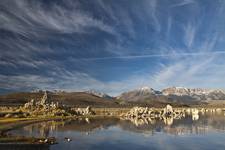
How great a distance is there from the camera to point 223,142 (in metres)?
53.5

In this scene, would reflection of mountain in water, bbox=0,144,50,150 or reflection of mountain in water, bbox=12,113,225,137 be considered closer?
reflection of mountain in water, bbox=0,144,50,150

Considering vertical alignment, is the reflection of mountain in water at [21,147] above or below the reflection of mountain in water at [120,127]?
below

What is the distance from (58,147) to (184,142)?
68.8 feet

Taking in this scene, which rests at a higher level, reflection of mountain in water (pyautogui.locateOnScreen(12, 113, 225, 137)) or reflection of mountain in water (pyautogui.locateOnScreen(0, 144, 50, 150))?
reflection of mountain in water (pyautogui.locateOnScreen(12, 113, 225, 137))

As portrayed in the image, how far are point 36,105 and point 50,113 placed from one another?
2005cm

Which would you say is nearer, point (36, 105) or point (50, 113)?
point (50, 113)

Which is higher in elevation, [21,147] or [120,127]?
[120,127]

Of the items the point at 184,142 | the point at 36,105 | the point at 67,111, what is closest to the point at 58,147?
the point at 184,142

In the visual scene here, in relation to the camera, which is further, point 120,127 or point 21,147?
point 120,127

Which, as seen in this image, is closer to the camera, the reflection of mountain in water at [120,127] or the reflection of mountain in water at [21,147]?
the reflection of mountain in water at [21,147]

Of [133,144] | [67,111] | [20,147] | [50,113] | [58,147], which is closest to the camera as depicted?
[20,147]

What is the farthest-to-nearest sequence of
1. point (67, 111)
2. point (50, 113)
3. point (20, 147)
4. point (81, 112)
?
point (81, 112)
point (67, 111)
point (50, 113)
point (20, 147)

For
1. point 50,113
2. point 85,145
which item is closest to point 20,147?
point 85,145

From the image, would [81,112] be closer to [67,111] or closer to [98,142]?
[67,111]
